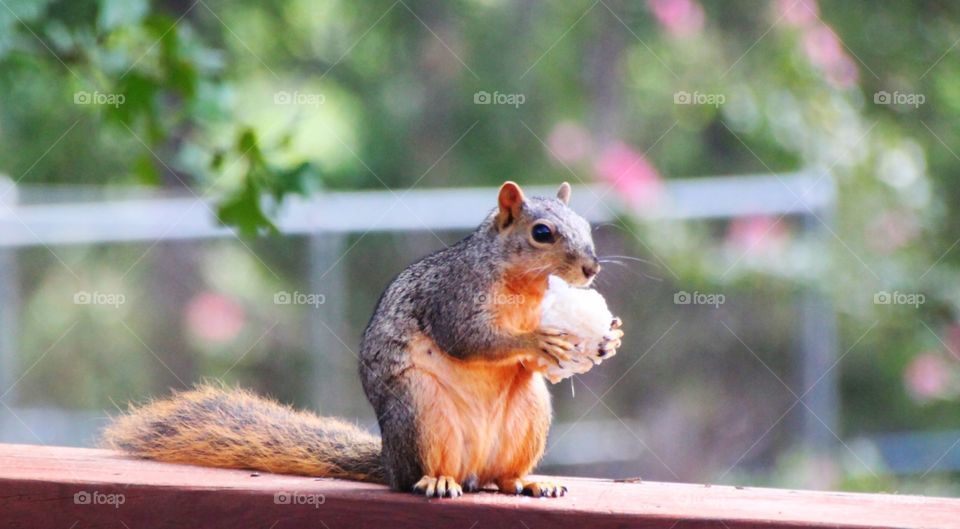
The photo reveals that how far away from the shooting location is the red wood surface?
59.0 inches

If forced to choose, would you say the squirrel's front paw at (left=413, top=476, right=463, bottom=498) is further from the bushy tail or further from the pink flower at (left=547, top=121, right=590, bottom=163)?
the pink flower at (left=547, top=121, right=590, bottom=163)

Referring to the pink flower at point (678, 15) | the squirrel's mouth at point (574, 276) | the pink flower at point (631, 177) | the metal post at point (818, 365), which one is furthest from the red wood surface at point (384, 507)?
the pink flower at point (678, 15)

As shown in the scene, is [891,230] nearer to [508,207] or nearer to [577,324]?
[508,207]

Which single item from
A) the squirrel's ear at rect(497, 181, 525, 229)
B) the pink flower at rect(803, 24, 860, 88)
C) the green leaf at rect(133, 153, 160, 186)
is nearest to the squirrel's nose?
the squirrel's ear at rect(497, 181, 525, 229)

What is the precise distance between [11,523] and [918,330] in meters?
3.73

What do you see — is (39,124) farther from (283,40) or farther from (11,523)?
(11,523)

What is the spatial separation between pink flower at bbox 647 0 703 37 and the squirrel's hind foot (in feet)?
11.0

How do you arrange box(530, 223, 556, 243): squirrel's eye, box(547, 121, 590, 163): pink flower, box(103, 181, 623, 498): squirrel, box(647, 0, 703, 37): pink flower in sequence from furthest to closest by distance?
box(547, 121, 590, 163): pink flower < box(647, 0, 703, 37): pink flower < box(530, 223, 556, 243): squirrel's eye < box(103, 181, 623, 498): squirrel

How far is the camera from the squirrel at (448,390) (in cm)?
183

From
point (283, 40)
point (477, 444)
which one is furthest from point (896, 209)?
point (477, 444)

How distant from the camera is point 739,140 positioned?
16.9ft

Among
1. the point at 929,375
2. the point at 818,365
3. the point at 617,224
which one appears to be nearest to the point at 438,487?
the point at 617,224

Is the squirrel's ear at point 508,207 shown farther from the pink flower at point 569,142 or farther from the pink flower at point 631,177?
the pink flower at point 569,142

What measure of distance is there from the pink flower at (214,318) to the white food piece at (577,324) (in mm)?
3431
